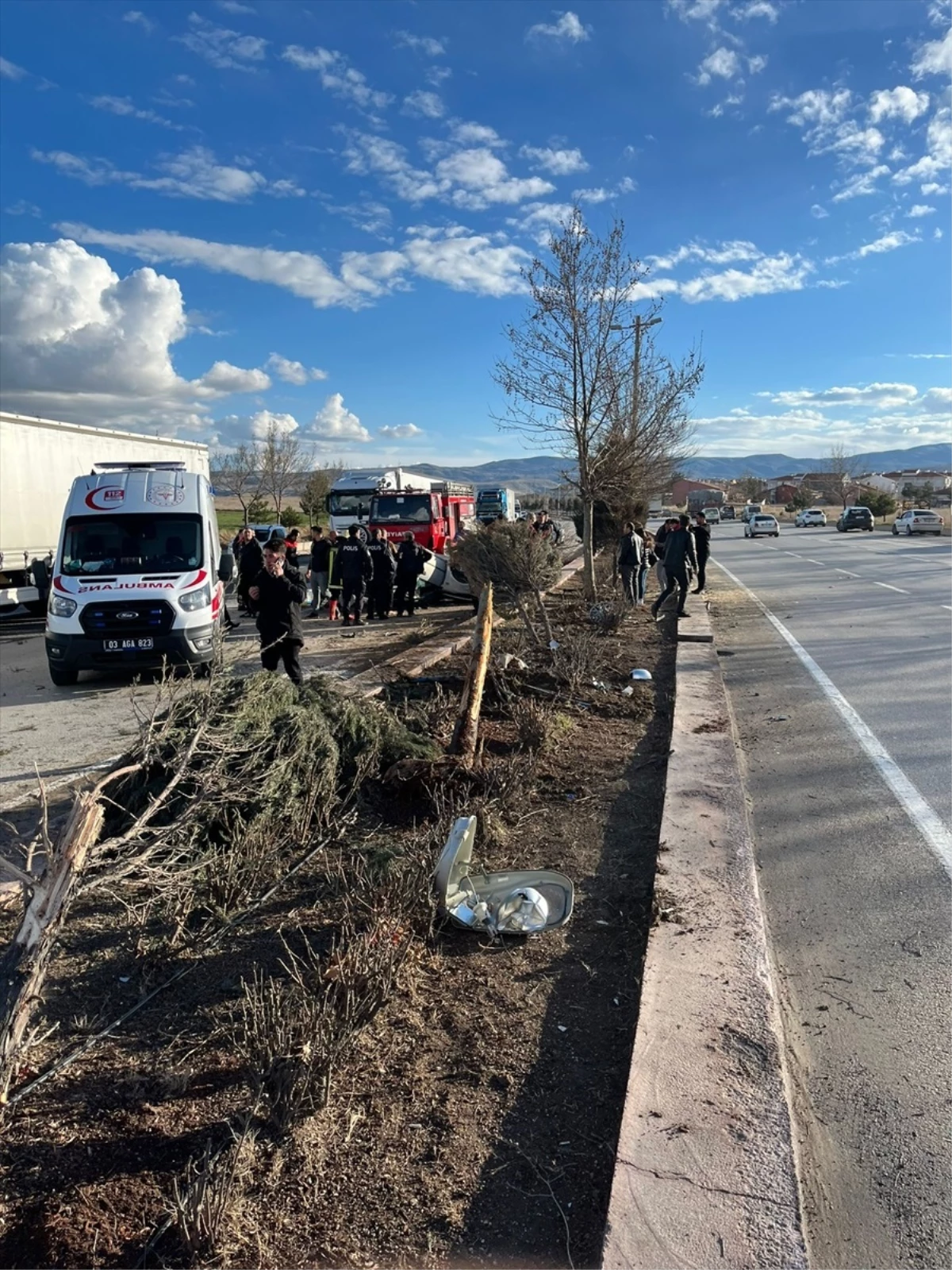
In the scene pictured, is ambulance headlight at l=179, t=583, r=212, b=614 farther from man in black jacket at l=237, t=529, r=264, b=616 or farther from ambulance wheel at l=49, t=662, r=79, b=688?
man in black jacket at l=237, t=529, r=264, b=616

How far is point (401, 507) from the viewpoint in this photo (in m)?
22.4

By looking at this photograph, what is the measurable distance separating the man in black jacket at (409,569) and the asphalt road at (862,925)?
7.19m

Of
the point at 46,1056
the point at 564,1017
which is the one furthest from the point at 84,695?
the point at 564,1017

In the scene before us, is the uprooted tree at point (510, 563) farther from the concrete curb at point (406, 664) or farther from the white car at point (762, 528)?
the white car at point (762, 528)

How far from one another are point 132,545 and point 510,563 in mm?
4865

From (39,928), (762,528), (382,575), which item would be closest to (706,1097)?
(39,928)

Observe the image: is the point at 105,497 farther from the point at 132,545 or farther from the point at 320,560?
the point at 320,560

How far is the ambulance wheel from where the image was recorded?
401 inches

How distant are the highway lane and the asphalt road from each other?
4 cm

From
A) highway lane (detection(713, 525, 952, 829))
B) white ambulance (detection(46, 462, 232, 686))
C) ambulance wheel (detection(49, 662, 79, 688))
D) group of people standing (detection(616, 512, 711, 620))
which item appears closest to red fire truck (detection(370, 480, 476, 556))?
group of people standing (detection(616, 512, 711, 620))

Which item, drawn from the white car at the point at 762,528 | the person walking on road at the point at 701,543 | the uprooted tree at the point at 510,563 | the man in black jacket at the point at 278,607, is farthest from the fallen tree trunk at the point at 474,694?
the white car at the point at 762,528

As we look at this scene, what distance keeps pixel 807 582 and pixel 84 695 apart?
1752 cm

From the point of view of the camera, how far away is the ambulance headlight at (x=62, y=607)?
10031mm

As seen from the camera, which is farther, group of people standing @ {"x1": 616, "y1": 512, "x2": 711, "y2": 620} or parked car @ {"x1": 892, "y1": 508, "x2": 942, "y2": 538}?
parked car @ {"x1": 892, "y1": 508, "x2": 942, "y2": 538}
